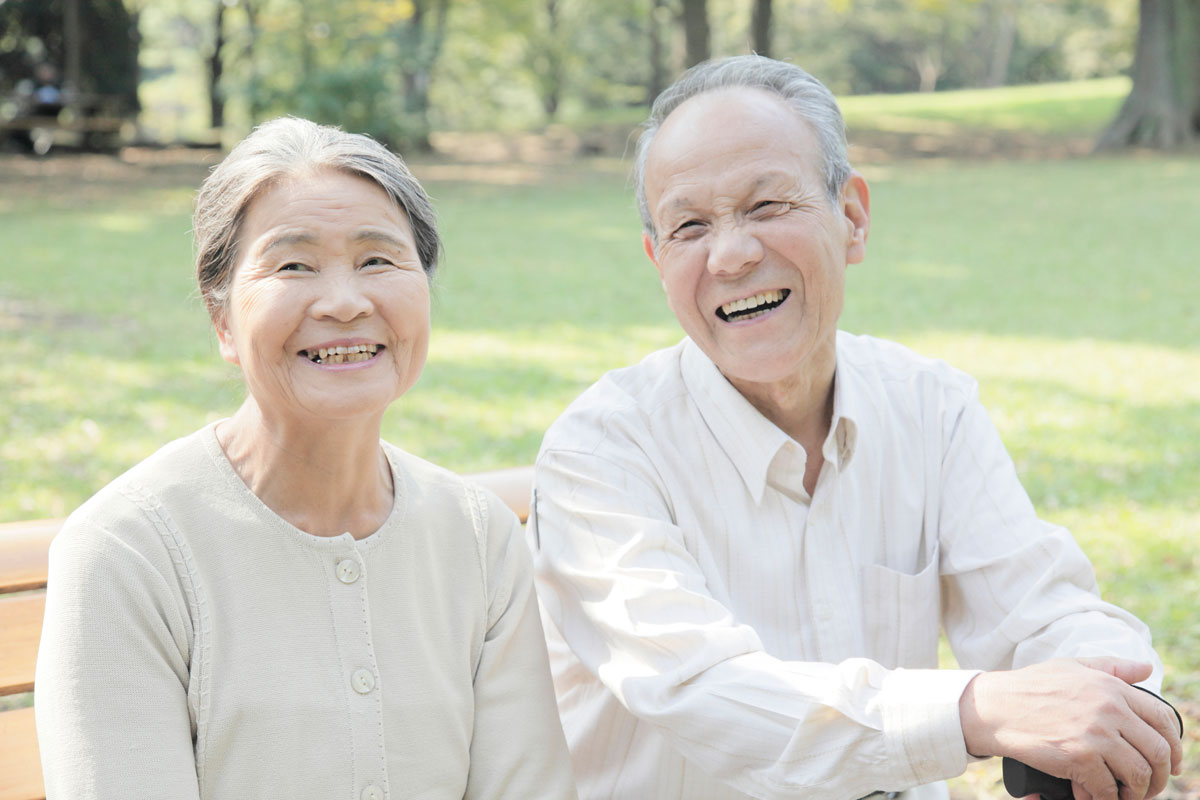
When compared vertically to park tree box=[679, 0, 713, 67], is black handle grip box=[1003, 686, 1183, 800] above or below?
above

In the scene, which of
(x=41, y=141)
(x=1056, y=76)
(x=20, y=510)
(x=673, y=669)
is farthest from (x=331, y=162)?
(x=1056, y=76)

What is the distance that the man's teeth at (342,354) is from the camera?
208 centimetres

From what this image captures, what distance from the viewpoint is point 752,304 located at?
2.50 metres

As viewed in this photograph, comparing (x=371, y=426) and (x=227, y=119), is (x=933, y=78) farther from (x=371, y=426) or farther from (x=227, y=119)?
(x=371, y=426)

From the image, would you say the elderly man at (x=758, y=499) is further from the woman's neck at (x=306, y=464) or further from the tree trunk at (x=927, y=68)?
the tree trunk at (x=927, y=68)

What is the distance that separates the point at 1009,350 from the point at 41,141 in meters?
20.9

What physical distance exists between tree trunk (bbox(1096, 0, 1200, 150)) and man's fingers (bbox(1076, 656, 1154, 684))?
83.7 ft

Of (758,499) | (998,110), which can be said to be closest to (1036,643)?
(758,499)

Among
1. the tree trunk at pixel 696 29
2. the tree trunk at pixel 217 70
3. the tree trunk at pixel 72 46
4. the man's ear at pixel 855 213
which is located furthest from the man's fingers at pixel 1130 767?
the tree trunk at pixel 217 70

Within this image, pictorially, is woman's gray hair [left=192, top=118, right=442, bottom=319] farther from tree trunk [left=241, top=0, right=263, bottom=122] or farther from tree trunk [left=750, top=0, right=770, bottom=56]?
tree trunk [left=750, top=0, right=770, bottom=56]

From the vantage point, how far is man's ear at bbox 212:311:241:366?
7.17 ft

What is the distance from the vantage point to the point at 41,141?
24312 millimetres

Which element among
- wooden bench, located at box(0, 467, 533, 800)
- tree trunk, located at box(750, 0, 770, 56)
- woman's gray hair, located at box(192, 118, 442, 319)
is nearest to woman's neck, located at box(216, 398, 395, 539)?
woman's gray hair, located at box(192, 118, 442, 319)

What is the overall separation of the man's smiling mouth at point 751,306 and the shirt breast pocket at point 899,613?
0.57 m
